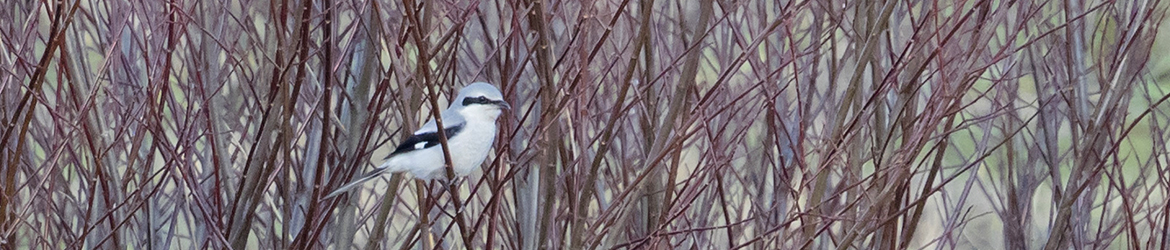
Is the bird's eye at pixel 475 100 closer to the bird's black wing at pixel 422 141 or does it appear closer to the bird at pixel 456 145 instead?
the bird at pixel 456 145

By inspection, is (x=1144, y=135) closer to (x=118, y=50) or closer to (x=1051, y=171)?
(x=1051, y=171)

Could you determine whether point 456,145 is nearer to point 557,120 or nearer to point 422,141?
point 422,141

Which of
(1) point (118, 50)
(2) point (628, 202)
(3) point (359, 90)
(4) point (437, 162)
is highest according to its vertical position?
(1) point (118, 50)

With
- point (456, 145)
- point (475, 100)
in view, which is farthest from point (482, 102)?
point (456, 145)

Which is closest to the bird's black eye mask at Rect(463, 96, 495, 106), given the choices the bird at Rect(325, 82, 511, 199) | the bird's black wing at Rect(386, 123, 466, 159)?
the bird at Rect(325, 82, 511, 199)

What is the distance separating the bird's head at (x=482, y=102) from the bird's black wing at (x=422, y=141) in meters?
0.09

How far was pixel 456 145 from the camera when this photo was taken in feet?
13.4

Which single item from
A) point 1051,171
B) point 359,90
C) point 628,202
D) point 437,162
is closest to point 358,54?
point 359,90

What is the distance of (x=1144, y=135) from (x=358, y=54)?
15510 millimetres

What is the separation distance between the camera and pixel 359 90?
14.6 feet

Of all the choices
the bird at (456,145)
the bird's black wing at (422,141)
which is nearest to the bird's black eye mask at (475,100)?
the bird at (456,145)

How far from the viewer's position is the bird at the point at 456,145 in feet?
13.0

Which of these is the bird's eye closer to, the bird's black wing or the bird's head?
the bird's head

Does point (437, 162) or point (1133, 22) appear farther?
point (1133, 22)
